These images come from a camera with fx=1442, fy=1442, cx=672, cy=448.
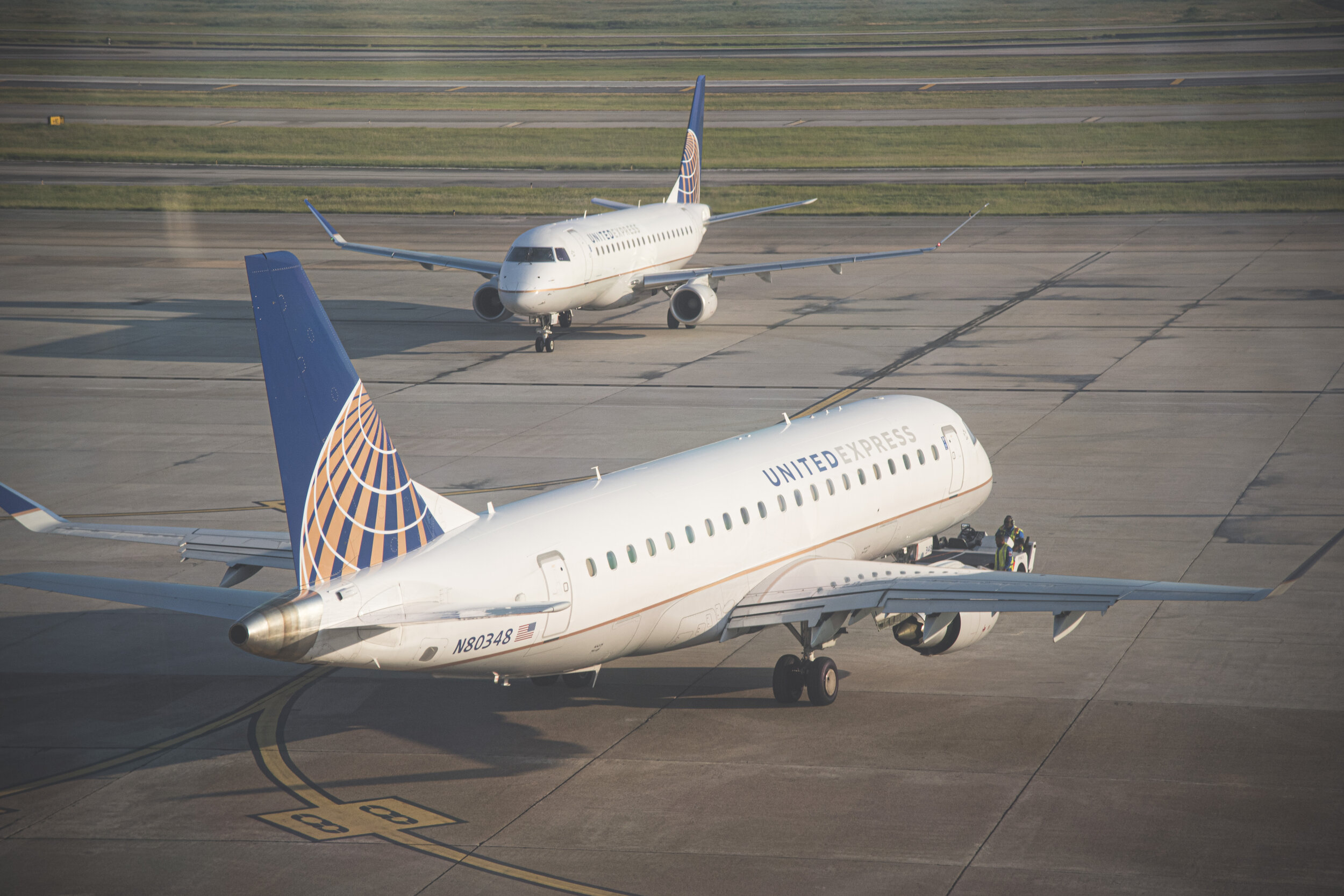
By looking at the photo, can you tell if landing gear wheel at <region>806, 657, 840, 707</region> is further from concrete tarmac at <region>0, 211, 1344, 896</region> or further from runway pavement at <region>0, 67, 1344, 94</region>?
runway pavement at <region>0, 67, 1344, 94</region>

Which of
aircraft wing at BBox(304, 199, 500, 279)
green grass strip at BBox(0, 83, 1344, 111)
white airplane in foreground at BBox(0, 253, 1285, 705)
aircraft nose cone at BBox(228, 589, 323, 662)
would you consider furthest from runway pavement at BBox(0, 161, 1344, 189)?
aircraft nose cone at BBox(228, 589, 323, 662)

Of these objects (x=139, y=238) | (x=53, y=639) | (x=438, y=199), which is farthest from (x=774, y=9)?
(x=53, y=639)

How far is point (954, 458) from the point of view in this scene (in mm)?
29047

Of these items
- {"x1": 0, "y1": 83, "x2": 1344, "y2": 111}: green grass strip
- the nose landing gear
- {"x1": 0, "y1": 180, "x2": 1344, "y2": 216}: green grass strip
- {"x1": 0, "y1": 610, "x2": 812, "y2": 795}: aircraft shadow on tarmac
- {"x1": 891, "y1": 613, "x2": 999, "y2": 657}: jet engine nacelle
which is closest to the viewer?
{"x1": 0, "y1": 610, "x2": 812, "y2": 795}: aircraft shadow on tarmac

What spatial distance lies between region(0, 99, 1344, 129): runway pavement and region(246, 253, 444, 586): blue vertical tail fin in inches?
3997

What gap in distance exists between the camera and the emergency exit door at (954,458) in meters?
29.0

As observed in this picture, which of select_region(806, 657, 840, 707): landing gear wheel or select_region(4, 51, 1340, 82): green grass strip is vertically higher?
select_region(4, 51, 1340, 82): green grass strip

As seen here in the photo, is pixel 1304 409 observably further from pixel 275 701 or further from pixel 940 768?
pixel 275 701

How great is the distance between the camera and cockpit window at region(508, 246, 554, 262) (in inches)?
2045

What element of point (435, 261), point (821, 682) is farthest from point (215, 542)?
point (435, 261)

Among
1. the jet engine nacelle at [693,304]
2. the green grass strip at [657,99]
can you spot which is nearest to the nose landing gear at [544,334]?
the jet engine nacelle at [693,304]

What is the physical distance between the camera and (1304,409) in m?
41.9

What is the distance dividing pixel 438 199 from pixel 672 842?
2987 inches

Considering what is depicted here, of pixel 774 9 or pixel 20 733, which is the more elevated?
pixel 774 9
